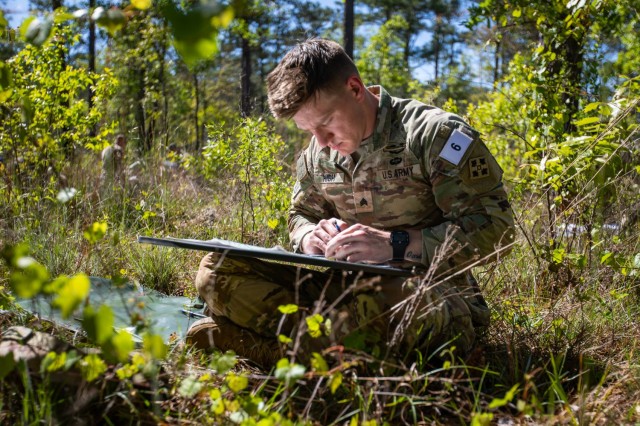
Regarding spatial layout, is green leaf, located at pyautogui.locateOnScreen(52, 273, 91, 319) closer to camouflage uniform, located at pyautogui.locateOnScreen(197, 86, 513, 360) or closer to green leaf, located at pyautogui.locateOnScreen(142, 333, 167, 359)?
green leaf, located at pyautogui.locateOnScreen(142, 333, 167, 359)

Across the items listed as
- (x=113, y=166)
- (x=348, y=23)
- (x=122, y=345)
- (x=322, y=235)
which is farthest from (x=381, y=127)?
(x=348, y=23)

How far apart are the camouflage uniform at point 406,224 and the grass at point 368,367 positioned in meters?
0.17

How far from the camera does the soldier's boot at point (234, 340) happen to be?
2.34 meters

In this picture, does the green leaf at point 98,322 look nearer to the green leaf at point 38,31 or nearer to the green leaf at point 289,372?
the green leaf at point 289,372

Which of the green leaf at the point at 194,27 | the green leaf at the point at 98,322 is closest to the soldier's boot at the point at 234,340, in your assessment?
the green leaf at the point at 98,322

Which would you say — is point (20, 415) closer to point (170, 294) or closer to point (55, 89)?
point (170, 294)

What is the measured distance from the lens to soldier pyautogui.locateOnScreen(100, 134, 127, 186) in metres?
5.21

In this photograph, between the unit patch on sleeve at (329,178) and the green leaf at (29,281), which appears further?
the unit patch on sleeve at (329,178)

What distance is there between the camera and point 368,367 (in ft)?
6.66

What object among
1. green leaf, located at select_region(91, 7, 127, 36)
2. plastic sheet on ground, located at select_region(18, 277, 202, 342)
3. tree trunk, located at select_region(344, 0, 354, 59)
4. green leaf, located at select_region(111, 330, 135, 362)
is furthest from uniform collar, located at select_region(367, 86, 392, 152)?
tree trunk, located at select_region(344, 0, 354, 59)

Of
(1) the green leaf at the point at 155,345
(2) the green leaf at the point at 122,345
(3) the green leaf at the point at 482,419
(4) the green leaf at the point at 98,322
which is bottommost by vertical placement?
(3) the green leaf at the point at 482,419

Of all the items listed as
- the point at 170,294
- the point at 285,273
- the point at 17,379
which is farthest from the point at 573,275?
the point at 17,379

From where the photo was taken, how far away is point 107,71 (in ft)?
17.0

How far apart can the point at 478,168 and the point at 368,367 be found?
833 mm
